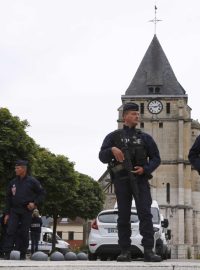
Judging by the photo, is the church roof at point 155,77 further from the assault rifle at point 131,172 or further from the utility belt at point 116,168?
Answer: the assault rifle at point 131,172

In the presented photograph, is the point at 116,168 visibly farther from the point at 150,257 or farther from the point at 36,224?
the point at 36,224

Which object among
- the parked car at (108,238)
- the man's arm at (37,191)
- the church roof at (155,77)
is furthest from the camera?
the church roof at (155,77)

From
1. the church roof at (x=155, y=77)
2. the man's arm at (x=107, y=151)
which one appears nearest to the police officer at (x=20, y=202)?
the man's arm at (x=107, y=151)

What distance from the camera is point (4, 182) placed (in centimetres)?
3197

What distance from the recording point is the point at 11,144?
106ft

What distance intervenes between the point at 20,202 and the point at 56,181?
125ft

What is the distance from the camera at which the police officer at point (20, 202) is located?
12164 mm

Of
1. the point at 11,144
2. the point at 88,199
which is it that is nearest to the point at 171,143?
the point at 88,199

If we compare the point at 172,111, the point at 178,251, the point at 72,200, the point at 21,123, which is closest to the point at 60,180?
the point at 72,200

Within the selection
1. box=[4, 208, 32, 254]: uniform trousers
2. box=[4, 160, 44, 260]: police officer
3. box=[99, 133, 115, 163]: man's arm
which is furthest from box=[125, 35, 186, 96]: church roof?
box=[99, 133, 115, 163]: man's arm

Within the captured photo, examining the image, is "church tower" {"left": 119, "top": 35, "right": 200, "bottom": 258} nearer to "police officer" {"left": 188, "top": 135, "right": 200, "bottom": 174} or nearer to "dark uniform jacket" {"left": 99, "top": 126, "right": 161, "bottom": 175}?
"dark uniform jacket" {"left": 99, "top": 126, "right": 161, "bottom": 175}

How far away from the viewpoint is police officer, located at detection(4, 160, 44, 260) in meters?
12.2

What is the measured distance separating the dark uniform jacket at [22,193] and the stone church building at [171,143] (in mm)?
75722

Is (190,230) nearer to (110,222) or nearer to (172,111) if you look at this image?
(172,111)
